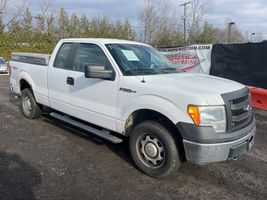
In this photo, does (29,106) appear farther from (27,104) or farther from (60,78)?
(60,78)

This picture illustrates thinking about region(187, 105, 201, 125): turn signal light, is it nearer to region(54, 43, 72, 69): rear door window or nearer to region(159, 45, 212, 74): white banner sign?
region(54, 43, 72, 69): rear door window

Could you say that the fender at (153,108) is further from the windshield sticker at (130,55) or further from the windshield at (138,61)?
the windshield sticker at (130,55)

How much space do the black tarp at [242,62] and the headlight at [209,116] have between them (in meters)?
7.74

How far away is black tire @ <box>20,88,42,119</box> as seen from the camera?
6641mm

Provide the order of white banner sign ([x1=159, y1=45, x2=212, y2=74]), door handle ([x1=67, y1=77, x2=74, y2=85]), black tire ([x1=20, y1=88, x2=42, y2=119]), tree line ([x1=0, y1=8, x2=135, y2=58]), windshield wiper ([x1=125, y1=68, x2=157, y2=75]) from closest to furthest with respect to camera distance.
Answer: windshield wiper ([x1=125, y1=68, x2=157, y2=75])
door handle ([x1=67, y1=77, x2=74, y2=85])
black tire ([x1=20, y1=88, x2=42, y2=119])
white banner sign ([x1=159, y1=45, x2=212, y2=74])
tree line ([x1=0, y1=8, x2=135, y2=58])

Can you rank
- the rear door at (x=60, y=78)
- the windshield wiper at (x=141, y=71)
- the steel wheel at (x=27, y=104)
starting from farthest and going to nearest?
the steel wheel at (x=27, y=104) → the rear door at (x=60, y=78) → the windshield wiper at (x=141, y=71)

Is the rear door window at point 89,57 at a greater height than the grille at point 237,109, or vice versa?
the rear door window at point 89,57

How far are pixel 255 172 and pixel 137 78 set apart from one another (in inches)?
89.1

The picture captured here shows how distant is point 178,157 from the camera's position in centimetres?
377

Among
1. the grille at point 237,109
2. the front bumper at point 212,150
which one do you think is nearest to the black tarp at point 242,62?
the grille at point 237,109

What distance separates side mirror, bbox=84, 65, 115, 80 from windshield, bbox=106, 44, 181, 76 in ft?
0.66

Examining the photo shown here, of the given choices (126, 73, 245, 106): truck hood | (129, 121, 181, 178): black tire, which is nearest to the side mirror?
(126, 73, 245, 106): truck hood

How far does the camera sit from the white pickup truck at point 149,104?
3492 mm

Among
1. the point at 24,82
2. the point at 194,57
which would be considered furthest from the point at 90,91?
the point at 194,57
